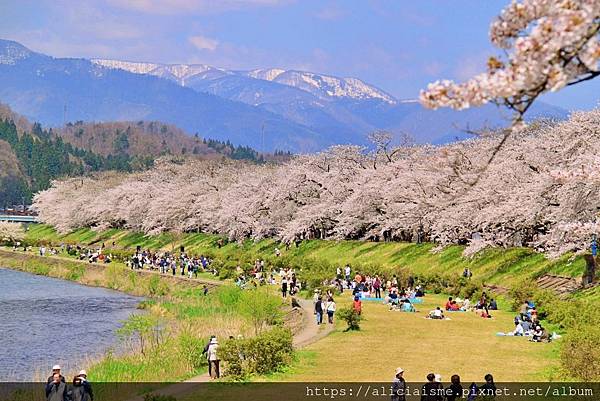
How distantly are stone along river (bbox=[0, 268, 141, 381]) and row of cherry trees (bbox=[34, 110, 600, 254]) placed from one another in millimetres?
19128

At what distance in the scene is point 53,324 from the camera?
42906 mm

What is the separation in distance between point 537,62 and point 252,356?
1830cm

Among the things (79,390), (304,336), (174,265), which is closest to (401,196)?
(174,265)

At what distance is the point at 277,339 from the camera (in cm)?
2378

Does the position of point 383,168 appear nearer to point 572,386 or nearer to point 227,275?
point 227,275

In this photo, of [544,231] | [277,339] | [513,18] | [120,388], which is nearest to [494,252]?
[544,231]

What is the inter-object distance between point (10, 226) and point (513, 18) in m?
110

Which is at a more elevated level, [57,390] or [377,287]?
[377,287]

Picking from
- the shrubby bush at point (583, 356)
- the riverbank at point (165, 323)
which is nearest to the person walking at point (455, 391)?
the shrubby bush at point (583, 356)

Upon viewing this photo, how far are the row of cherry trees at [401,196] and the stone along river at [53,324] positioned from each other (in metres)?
19.1

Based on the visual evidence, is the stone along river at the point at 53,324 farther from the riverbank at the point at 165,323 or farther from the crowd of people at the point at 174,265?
the crowd of people at the point at 174,265

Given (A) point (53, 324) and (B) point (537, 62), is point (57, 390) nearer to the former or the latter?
(B) point (537, 62)

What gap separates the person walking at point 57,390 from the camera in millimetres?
17859

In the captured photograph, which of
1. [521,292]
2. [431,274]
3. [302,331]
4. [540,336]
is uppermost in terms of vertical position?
[431,274]
